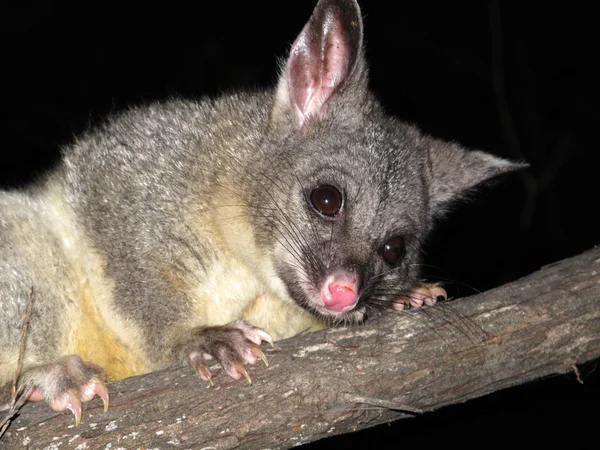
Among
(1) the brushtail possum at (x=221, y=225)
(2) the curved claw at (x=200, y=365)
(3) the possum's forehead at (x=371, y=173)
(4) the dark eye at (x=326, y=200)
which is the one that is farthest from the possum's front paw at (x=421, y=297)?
(2) the curved claw at (x=200, y=365)

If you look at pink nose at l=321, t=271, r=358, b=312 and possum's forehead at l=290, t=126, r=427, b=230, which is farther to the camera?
possum's forehead at l=290, t=126, r=427, b=230

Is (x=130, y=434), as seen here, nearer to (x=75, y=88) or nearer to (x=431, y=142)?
(x=431, y=142)

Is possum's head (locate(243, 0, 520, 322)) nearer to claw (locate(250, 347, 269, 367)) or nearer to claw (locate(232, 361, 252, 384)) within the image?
claw (locate(250, 347, 269, 367))

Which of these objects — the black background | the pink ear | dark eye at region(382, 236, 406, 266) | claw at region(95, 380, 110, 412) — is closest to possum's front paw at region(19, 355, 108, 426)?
claw at region(95, 380, 110, 412)

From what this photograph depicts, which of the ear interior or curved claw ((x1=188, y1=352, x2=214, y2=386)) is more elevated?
the ear interior

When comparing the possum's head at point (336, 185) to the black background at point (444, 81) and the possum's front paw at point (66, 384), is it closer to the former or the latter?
the possum's front paw at point (66, 384)

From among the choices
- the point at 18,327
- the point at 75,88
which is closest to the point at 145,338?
the point at 18,327
